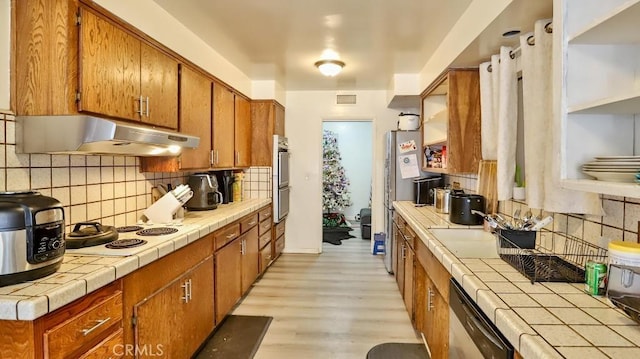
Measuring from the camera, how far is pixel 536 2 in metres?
1.66

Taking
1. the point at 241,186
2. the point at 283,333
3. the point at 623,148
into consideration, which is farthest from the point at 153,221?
the point at 623,148

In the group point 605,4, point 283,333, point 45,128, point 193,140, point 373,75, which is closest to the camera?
point 605,4

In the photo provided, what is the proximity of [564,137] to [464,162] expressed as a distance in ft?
5.59

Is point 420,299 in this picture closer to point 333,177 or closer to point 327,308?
point 327,308

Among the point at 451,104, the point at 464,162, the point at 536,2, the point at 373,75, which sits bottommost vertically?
the point at 464,162

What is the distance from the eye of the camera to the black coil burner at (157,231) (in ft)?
7.05

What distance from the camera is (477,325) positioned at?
1.26m

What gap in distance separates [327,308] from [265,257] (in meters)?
1.17

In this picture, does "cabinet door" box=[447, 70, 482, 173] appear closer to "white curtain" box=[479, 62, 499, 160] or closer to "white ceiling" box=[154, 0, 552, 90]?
"white ceiling" box=[154, 0, 552, 90]

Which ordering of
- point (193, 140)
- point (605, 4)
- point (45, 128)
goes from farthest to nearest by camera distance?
point (193, 140) → point (45, 128) → point (605, 4)

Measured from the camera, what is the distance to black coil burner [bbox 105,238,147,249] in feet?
5.92

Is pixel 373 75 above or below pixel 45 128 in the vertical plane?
above

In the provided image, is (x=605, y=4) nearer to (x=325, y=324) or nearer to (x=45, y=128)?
(x=45, y=128)

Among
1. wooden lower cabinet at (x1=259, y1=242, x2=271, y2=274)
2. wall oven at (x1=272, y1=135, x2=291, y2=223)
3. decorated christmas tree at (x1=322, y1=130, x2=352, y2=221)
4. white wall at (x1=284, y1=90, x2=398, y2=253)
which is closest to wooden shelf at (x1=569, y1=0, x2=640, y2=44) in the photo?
wooden lower cabinet at (x1=259, y1=242, x2=271, y2=274)
